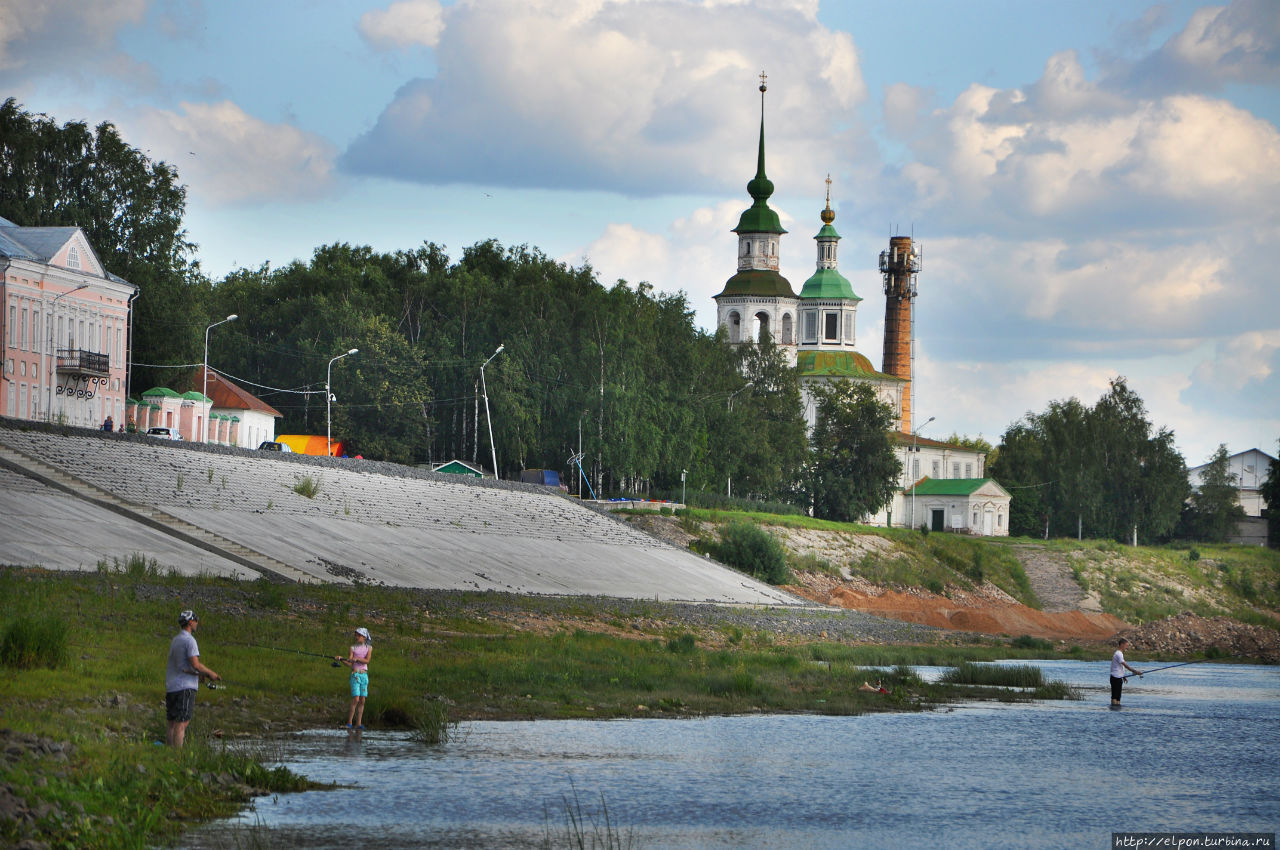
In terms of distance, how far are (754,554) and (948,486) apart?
188ft

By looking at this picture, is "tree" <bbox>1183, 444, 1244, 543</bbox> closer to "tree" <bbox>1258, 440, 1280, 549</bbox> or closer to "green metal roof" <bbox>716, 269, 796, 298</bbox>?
"tree" <bbox>1258, 440, 1280, 549</bbox>

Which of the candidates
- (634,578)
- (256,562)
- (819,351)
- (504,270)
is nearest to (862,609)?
(634,578)

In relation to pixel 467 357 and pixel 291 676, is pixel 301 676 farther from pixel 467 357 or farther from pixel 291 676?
pixel 467 357

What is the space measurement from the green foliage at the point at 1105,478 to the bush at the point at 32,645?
10922 cm

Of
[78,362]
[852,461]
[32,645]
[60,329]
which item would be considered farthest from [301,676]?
[852,461]

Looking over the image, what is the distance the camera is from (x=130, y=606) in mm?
32406

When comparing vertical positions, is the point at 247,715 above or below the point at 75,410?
below

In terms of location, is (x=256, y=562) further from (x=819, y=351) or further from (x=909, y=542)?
(x=819, y=351)

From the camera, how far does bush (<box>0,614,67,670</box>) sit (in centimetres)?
2428

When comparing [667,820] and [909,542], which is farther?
[909,542]

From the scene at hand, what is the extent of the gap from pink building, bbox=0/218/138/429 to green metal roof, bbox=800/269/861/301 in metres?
79.7

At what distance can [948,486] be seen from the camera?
130250 mm

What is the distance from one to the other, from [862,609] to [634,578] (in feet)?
56.8

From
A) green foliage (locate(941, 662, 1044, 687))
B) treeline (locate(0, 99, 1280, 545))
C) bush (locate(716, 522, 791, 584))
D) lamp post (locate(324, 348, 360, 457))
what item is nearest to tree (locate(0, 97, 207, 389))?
treeline (locate(0, 99, 1280, 545))
